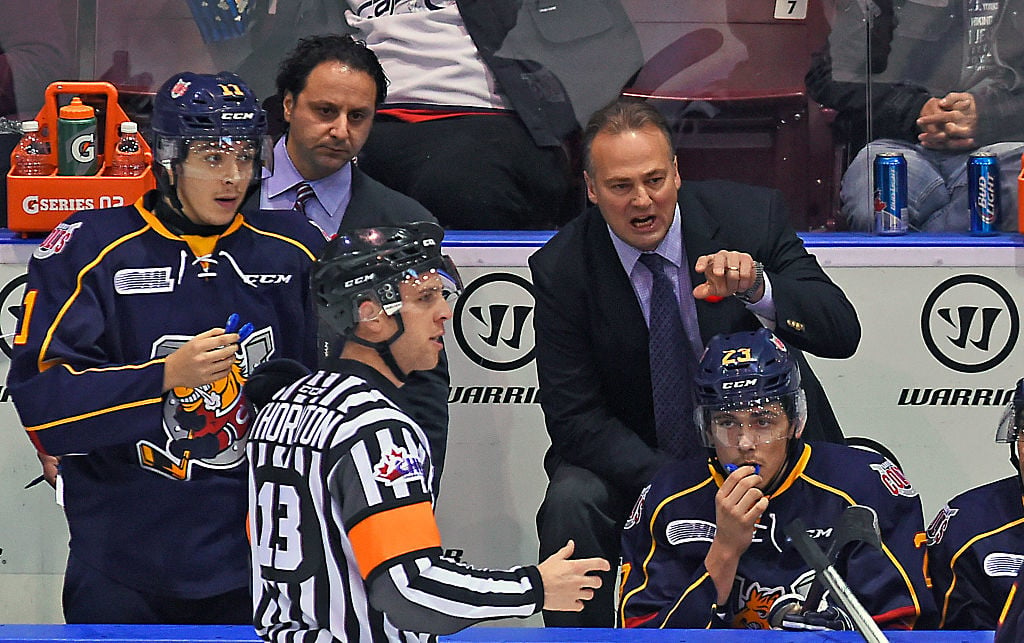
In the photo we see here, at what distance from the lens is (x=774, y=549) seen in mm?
2916

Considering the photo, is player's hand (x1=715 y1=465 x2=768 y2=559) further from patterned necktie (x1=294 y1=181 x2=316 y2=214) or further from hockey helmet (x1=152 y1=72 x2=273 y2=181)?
patterned necktie (x1=294 y1=181 x2=316 y2=214)

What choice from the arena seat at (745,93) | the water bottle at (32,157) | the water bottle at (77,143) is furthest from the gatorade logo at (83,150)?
the arena seat at (745,93)

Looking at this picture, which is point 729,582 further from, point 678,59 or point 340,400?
point 678,59

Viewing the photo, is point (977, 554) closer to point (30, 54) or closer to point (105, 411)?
point (105, 411)

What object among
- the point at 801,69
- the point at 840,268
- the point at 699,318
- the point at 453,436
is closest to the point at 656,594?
the point at 699,318

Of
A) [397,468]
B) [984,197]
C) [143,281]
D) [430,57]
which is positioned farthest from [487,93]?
[397,468]

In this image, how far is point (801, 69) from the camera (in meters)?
4.29

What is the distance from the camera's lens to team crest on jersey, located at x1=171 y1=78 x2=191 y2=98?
2.84m

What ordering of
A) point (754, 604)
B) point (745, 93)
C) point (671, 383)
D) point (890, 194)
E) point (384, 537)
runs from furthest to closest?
point (745, 93) → point (890, 194) → point (671, 383) → point (754, 604) → point (384, 537)

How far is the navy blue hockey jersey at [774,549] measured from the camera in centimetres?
282

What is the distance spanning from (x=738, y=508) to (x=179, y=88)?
135cm

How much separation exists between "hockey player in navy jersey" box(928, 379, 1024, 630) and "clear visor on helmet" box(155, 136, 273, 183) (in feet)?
5.07

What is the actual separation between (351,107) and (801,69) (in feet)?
4.80

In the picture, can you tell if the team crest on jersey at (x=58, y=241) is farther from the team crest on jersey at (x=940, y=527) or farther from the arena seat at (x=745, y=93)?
the arena seat at (x=745, y=93)
